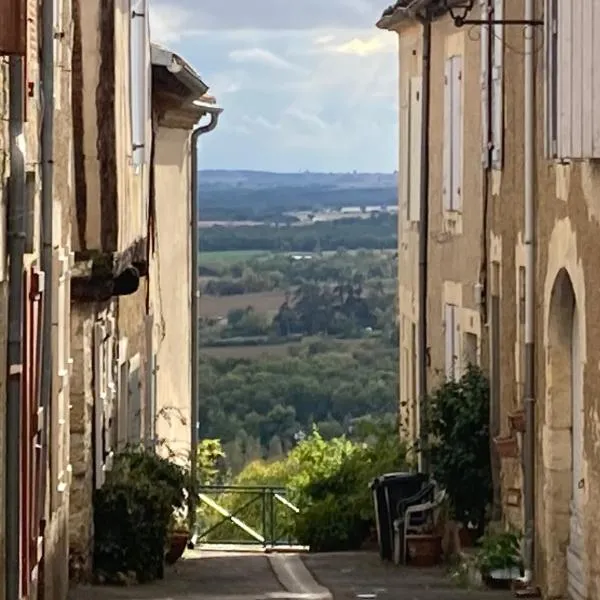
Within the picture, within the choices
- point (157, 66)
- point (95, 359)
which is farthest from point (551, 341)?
point (157, 66)

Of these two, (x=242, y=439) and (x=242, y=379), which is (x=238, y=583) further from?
(x=242, y=379)

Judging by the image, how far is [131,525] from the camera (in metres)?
17.0

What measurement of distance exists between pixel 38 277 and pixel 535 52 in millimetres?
5048

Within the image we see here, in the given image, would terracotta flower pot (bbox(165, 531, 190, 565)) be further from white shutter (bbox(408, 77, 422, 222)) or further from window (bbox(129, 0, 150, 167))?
white shutter (bbox(408, 77, 422, 222))

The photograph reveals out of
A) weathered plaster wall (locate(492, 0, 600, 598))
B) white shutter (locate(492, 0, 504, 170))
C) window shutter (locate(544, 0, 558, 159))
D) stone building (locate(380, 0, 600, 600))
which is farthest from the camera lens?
white shutter (locate(492, 0, 504, 170))

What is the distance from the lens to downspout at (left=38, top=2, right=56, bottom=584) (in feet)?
40.7

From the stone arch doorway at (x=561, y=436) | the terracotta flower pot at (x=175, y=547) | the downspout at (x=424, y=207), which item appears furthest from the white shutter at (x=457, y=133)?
the stone arch doorway at (x=561, y=436)

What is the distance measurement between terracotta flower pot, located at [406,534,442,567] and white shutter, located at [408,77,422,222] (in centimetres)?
487

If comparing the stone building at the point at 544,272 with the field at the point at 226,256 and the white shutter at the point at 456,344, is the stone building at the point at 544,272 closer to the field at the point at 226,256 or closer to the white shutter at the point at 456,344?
the white shutter at the point at 456,344

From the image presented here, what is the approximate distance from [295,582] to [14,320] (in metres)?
7.35

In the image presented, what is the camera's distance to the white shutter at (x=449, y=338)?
21.2 meters

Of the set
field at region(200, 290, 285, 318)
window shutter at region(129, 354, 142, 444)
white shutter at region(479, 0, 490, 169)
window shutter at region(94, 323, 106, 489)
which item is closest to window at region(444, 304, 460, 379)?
white shutter at region(479, 0, 490, 169)

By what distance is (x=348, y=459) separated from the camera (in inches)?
965

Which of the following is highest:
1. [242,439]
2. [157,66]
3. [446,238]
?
[157,66]
